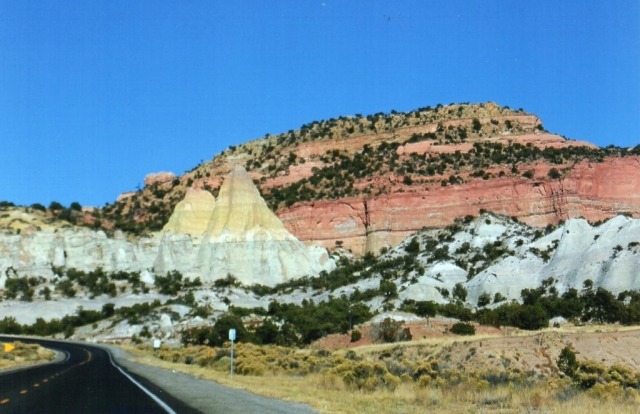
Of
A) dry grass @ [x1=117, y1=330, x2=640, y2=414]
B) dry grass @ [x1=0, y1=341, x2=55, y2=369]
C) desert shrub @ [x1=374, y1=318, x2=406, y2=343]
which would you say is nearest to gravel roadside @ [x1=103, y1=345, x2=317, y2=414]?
dry grass @ [x1=117, y1=330, x2=640, y2=414]

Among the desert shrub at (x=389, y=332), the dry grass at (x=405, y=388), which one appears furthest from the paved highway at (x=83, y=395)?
the desert shrub at (x=389, y=332)

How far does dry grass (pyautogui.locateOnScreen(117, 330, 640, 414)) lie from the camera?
54.0 feet

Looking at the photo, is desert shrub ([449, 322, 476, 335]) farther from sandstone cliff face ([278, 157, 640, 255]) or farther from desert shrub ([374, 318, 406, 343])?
sandstone cliff face ([278, 157, 640, 255])

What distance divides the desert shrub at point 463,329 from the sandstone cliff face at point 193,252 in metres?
38.2

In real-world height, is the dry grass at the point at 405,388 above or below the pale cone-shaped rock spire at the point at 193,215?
below

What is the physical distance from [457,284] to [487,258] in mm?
6704

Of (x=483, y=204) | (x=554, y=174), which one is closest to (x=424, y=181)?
(x=483, y=204)

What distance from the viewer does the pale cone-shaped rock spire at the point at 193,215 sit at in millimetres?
96438

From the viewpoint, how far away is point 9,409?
49.1 ft

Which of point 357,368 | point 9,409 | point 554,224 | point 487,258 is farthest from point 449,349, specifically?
point 554,224

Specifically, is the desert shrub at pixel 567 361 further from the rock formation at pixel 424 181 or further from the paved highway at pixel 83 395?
the rock formation at pixel 424 181

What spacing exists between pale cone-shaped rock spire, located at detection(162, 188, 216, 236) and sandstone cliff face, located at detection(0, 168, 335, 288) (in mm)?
1131

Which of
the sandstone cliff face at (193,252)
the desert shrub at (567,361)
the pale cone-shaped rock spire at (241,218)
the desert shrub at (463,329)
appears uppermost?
the pale cone-shaped rock spire at (241,218)

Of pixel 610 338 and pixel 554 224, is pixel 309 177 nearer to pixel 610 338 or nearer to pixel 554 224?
pixel 554 224
